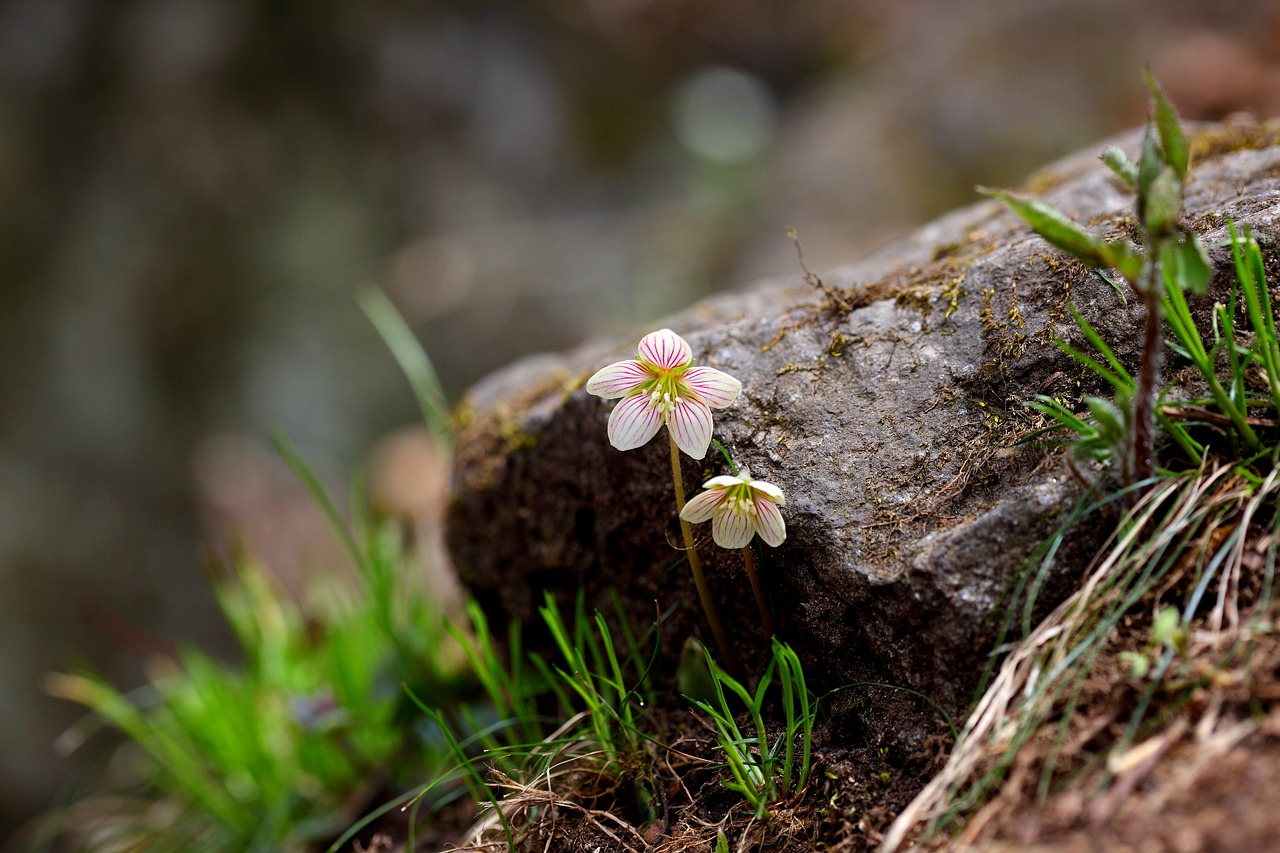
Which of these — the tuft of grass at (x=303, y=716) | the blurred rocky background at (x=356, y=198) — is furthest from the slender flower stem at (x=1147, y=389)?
the blurred rocky background at (x=356, y=198)

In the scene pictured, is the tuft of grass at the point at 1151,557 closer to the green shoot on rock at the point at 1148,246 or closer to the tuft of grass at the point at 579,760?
the green shoot on rock at the point at 1148,246

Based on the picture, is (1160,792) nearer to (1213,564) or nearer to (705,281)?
(1213,564)

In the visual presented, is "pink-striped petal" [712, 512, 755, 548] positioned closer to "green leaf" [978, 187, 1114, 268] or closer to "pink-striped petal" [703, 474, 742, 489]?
"pink-striped petal" [703, 474, 742, 489]

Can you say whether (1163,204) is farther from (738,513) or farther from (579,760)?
(579,760)

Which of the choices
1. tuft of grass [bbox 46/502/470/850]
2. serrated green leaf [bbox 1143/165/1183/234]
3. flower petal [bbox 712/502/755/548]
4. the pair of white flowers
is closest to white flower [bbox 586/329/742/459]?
the pair of white flowers

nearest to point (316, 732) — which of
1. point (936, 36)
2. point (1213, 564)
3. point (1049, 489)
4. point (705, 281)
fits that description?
point (1049, 489)

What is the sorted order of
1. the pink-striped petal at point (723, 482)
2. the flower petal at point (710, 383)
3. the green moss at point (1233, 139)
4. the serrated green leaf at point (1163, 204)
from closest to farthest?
the serrated green leaf at point (1163, 204) < the pink-striped petal at point (723, 482) < the flower petal at point (710, 383) < the green moss at point (1233, 139)
